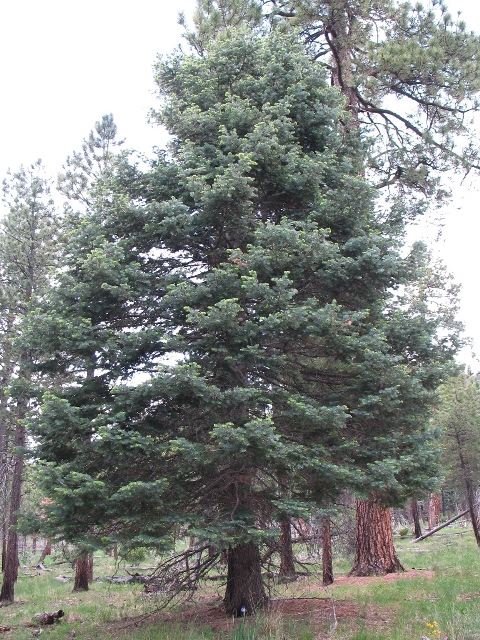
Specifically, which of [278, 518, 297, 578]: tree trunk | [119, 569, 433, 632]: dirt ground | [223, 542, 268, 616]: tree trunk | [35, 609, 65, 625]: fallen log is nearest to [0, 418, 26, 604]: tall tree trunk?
[35, 609, 65, 625]: fallen log

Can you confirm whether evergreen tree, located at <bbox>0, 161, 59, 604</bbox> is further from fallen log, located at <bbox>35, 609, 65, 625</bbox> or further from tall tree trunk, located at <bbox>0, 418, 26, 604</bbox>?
fallen log, located at <bbox>35, 609, 65, 625</bbox>

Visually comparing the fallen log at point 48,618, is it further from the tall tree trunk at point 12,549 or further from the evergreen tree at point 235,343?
the tall tree trunk at point 12,549

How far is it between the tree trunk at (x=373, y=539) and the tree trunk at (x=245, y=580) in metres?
4.23

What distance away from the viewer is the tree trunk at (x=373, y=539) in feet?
34.7

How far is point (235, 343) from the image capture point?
6.67 m

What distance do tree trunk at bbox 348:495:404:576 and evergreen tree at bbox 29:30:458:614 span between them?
4.13 meters

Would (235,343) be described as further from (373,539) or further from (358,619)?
(373,539)

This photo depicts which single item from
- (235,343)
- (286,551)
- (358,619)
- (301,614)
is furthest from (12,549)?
(235,343)

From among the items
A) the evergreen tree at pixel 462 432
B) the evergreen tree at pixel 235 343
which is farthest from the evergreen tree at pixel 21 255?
the evergreen tree at pixel 462 432

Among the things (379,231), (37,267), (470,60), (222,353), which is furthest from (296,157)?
(37,267)

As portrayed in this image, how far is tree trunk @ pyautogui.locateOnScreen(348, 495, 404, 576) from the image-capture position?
10.6 meters

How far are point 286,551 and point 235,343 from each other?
3.21m

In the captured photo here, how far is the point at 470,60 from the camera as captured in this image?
1033 centimetres

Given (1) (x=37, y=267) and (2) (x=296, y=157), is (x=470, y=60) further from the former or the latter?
(1) (x=37, y=267)
